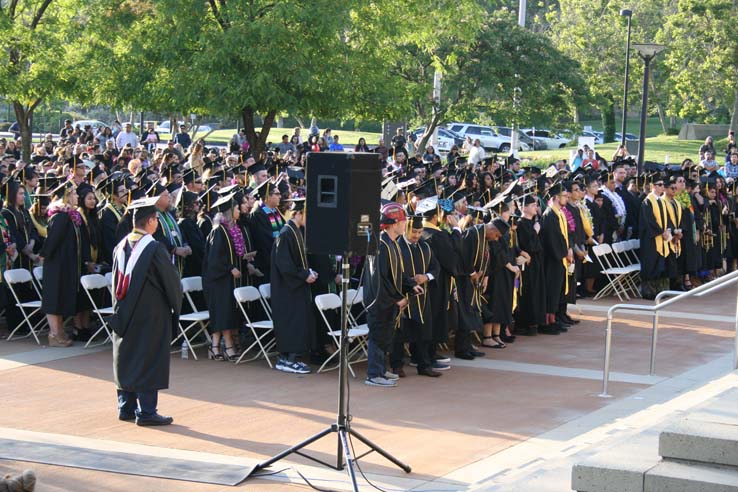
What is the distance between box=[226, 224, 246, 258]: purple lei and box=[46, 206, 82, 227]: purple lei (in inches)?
78.6

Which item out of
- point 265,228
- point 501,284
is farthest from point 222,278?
point 501,284

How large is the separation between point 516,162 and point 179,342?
1396 centimetres

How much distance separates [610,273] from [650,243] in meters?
1.06

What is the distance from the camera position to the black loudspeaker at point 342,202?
8562 millimetres

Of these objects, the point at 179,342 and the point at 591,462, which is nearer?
the point at 591,462

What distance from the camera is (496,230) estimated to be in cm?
1377

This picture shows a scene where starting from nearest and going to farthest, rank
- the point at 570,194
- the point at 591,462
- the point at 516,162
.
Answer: the point at 591,462
the point at 570,194
the point at 516,162

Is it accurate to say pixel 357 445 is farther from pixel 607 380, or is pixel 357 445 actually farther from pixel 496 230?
pixel 496 230

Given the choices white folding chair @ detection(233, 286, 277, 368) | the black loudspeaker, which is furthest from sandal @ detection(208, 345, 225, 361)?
the black loudspeaker

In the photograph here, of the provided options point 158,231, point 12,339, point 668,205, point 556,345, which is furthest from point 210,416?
point 668,205

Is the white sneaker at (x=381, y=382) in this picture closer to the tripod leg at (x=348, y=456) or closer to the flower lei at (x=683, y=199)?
the tripod leg at (x=348, y=456)

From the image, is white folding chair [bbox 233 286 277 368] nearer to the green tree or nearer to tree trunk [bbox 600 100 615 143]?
the green tree

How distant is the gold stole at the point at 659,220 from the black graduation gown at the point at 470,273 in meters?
5.63

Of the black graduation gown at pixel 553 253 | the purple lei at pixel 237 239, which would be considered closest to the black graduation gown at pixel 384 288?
the purple lei at pixel 237 239
